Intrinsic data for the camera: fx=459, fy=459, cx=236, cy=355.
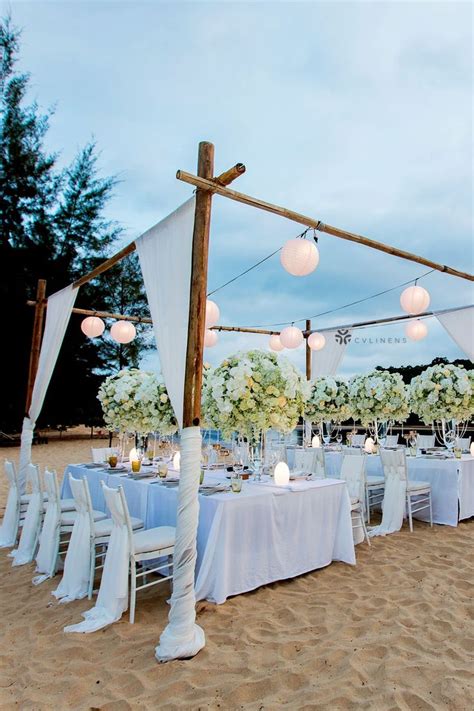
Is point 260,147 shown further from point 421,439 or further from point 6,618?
point 6,618

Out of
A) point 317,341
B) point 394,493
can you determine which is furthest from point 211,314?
point 317,341

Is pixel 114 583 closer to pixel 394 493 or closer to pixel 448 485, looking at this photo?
pixel 394 493

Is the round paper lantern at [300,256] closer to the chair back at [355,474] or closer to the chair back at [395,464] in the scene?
the chair back at [355,474]

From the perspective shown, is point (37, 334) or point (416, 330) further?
point (416, 330)

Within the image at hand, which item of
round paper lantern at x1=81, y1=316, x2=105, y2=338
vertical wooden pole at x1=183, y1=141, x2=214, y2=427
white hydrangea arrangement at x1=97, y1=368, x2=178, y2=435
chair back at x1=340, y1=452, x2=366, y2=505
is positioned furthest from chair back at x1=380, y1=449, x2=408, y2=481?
round paper lantern at x1=81, y1=316, x2=105, y2=338

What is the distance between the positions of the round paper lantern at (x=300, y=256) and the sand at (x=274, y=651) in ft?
8.93

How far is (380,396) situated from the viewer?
7.56 metres

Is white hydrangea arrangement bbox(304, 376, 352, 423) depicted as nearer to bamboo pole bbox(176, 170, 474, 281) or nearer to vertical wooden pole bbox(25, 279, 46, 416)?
bamboo pole bbox(176, 170, 474, 281)

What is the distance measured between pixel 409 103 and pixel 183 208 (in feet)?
19.7

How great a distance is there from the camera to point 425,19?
573cm

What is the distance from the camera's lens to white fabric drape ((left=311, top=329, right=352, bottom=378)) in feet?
33.0

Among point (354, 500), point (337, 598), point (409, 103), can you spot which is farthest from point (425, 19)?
point (337, 598)

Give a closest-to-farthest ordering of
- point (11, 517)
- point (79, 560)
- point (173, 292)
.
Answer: point (173, 292) < point (79, 560) < point (11, 517)

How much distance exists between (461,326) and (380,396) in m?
1.67
